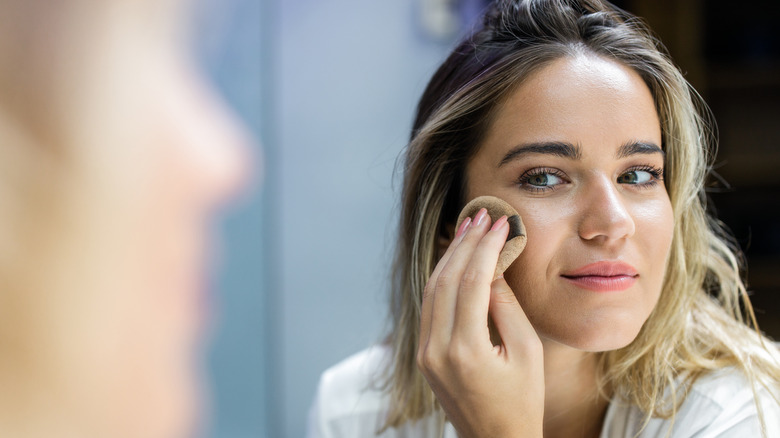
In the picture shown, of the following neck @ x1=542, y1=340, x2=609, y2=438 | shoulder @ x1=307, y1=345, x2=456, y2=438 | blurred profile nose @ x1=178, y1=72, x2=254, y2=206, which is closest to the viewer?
neck @ x1=542, y1=340, x2=609, y2=438

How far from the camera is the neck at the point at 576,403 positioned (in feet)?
3.82

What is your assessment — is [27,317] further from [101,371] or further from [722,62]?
[722,62]

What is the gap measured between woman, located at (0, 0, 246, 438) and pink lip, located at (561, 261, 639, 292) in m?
0.74

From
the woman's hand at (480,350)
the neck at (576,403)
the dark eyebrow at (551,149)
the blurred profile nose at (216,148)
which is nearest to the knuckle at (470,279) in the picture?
the woman's hand at (480,350)

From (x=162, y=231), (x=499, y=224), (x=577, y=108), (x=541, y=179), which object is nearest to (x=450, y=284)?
(x=499, y=224)

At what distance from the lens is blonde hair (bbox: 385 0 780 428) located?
1.08 meters

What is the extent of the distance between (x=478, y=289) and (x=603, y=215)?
21cm

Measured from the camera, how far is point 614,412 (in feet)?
3.75

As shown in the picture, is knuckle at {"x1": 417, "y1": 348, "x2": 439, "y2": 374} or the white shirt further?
the white shirt

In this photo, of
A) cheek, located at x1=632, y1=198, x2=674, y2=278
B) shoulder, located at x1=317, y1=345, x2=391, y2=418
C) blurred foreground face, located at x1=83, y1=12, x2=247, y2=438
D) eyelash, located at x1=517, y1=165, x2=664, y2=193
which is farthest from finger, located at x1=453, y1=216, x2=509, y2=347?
blurred foreground face, located at x1=83, y1=12, x2=247, y2=438

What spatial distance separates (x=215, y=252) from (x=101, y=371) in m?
0.60

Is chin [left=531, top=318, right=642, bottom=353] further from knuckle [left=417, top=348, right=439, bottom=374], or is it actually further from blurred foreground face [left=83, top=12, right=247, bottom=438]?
blurred foreground face [left=83, top=12, right=247, bottom=438]

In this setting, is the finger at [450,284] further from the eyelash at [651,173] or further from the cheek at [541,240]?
the eyelash at [651,173]

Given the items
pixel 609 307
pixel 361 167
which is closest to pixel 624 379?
pixel 609 307
